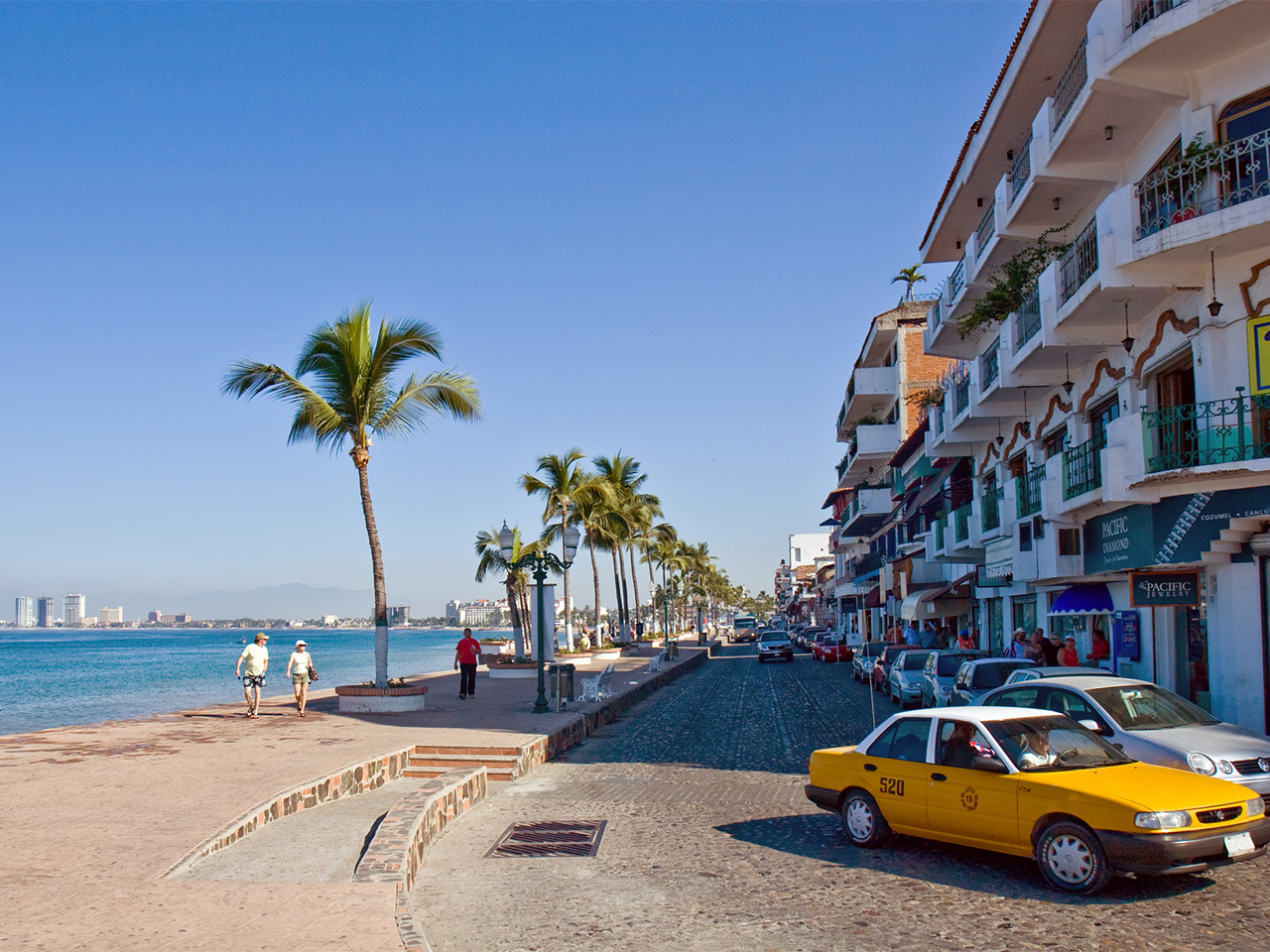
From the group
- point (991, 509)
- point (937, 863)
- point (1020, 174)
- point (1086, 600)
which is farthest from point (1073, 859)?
point (991, 509)

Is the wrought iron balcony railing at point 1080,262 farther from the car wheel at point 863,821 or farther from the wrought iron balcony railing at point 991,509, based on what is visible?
the car wheel at point 863,821

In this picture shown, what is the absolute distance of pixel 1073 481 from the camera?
20.0 metres

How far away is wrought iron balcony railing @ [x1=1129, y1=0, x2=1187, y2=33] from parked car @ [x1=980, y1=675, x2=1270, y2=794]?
379 inches

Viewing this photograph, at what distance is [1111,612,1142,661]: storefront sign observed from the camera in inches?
771

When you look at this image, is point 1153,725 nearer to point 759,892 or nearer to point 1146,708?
point 1146,708

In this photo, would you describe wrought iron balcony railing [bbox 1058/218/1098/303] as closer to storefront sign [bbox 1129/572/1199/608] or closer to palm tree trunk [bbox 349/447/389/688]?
storefront sign [bbox 1129/572/1199/608]

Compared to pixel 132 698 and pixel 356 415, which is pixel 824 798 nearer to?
pixel 356 415

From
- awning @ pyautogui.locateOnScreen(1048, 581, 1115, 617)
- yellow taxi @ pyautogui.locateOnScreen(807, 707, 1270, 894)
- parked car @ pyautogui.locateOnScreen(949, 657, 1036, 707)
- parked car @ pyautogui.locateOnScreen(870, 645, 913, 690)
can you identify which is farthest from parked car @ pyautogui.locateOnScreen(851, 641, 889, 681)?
yellow taxi @ pyautogui.locateOnScreen(807, 707, 1270, 894)

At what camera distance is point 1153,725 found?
10.8 m

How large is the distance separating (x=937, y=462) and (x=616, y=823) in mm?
30539

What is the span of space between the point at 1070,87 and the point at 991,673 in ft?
33.8

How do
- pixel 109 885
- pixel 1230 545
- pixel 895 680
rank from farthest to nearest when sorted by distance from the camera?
pixel 895 680 → pixel 1230 545 → pixel 109 885

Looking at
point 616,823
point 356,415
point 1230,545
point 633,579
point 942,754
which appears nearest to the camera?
point 942,754

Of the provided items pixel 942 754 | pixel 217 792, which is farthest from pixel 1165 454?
pixel 217 792
